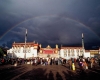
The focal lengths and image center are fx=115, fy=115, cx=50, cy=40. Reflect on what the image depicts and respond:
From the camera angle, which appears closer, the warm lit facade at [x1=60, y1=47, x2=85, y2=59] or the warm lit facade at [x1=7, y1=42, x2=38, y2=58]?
the warm lit facade at [x1=7, y1=42, x2=38, y2=58]

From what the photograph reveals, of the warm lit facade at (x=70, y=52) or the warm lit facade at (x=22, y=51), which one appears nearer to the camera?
the warm lit facade at (x=22, y=51)

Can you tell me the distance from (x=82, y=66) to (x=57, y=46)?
55625 millimetres

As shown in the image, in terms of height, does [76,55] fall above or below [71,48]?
below

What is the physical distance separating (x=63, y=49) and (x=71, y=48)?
191 inches

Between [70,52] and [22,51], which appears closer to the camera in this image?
[22,51]

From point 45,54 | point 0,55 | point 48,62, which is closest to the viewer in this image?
point 48,62

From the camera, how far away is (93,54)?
6600 cm

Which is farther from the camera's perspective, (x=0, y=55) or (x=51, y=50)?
(x=51, y=50)

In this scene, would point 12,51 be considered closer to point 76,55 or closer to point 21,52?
point 21,52

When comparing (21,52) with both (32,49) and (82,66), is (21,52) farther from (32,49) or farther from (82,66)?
(82,66)

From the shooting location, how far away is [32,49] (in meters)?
Result: 66.9

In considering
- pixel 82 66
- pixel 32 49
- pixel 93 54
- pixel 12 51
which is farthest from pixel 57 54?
pixel 82 66

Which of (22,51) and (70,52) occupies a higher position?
(22,51)

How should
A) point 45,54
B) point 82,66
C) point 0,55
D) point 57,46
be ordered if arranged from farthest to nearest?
point 57,46 < point 45,54 < point 0,55 < point 82,66
